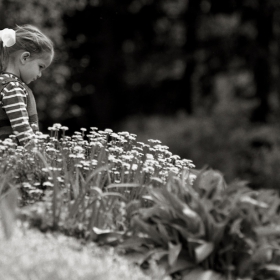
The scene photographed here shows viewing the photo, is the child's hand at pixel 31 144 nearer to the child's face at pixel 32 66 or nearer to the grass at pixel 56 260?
the child's face at pixel 32 66

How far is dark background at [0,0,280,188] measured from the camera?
14984mm

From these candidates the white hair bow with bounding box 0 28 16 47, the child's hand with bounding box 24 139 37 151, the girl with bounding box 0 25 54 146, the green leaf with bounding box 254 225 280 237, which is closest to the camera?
the green leaf with bounding box 254 225 280 237

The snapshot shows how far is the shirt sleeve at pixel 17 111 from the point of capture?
4.61m

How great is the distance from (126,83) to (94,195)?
16.0 meters

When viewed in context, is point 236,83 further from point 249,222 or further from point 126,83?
point 249,222

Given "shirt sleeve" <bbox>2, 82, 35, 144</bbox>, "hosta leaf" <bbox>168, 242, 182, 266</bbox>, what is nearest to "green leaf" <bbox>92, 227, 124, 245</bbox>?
"hosta leaf" <bbox>168, 242, 182, 266</bbox>

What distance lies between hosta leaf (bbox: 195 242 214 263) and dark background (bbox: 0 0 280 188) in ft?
34.4

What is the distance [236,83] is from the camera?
19.4m

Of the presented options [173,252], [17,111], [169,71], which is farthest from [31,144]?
[169,71]

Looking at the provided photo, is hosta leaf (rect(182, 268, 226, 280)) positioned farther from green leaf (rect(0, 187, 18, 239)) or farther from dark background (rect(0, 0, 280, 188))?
dark background (rect(0, 0, 280, 188))

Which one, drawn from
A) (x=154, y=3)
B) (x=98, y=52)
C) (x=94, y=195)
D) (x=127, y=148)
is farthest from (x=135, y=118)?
(x=94, y=195)

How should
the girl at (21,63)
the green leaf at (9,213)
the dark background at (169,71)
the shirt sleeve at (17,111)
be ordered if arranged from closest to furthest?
the green leaf at (9,213)
the shirt sleeve at (17,111)
the girl at (21,63)
the dark background at (169,71)

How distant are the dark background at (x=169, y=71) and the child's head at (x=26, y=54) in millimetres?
9154

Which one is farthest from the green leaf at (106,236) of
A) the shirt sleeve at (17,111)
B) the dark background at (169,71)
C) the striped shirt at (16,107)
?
the dark background at (169,71)
